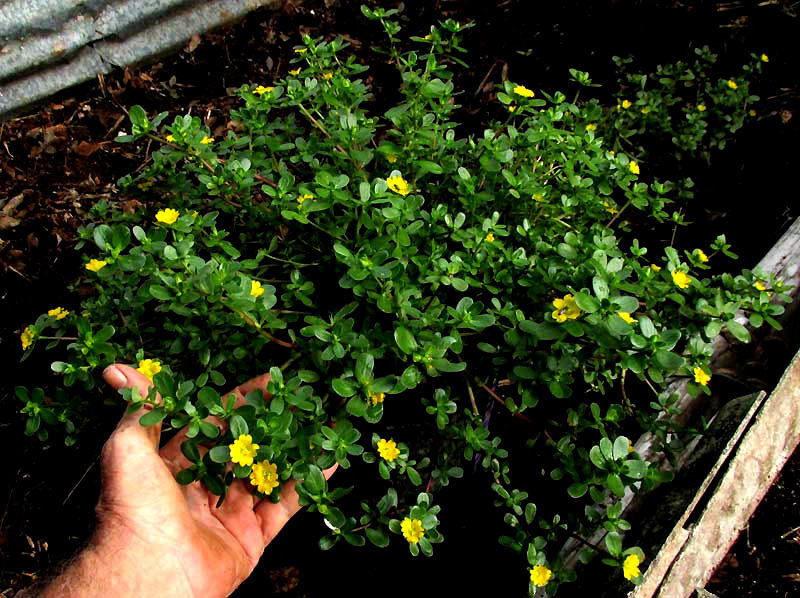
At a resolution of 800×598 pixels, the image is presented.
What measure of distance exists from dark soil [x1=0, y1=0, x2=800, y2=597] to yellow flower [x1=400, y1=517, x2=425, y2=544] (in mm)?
496

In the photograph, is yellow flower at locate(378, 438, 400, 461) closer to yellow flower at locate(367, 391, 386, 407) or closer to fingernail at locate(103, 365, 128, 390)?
yellow flower at locate(367, 391, 386, 407)

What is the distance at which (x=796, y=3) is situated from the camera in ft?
11.4

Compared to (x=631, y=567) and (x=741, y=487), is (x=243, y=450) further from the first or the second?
(x=741, y=487)

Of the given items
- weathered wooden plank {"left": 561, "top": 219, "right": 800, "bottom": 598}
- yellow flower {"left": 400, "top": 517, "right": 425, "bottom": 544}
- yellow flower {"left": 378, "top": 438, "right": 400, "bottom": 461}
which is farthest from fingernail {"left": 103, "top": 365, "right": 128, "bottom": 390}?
weathered wooden plank {"left": 561, "top": 219, "right": 800, "bottom": 598}

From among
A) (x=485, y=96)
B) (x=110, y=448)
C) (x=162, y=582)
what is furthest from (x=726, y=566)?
(x=485, y=96)

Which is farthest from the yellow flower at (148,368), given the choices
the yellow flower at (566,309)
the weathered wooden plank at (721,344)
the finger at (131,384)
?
the weathered wooden plank at (721,344)

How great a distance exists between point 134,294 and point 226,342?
1.14ft

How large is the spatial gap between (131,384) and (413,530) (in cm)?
74

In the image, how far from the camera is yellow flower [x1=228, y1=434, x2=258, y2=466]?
1.46 m

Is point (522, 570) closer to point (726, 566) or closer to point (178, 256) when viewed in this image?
point (726, 566)

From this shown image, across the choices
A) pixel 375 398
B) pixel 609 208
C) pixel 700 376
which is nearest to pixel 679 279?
pixel 700 376

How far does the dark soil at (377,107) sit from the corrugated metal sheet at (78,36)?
8 centimetres

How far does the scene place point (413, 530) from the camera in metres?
1.68

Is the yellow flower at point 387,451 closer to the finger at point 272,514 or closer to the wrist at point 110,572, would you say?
the finger at point 272,514
